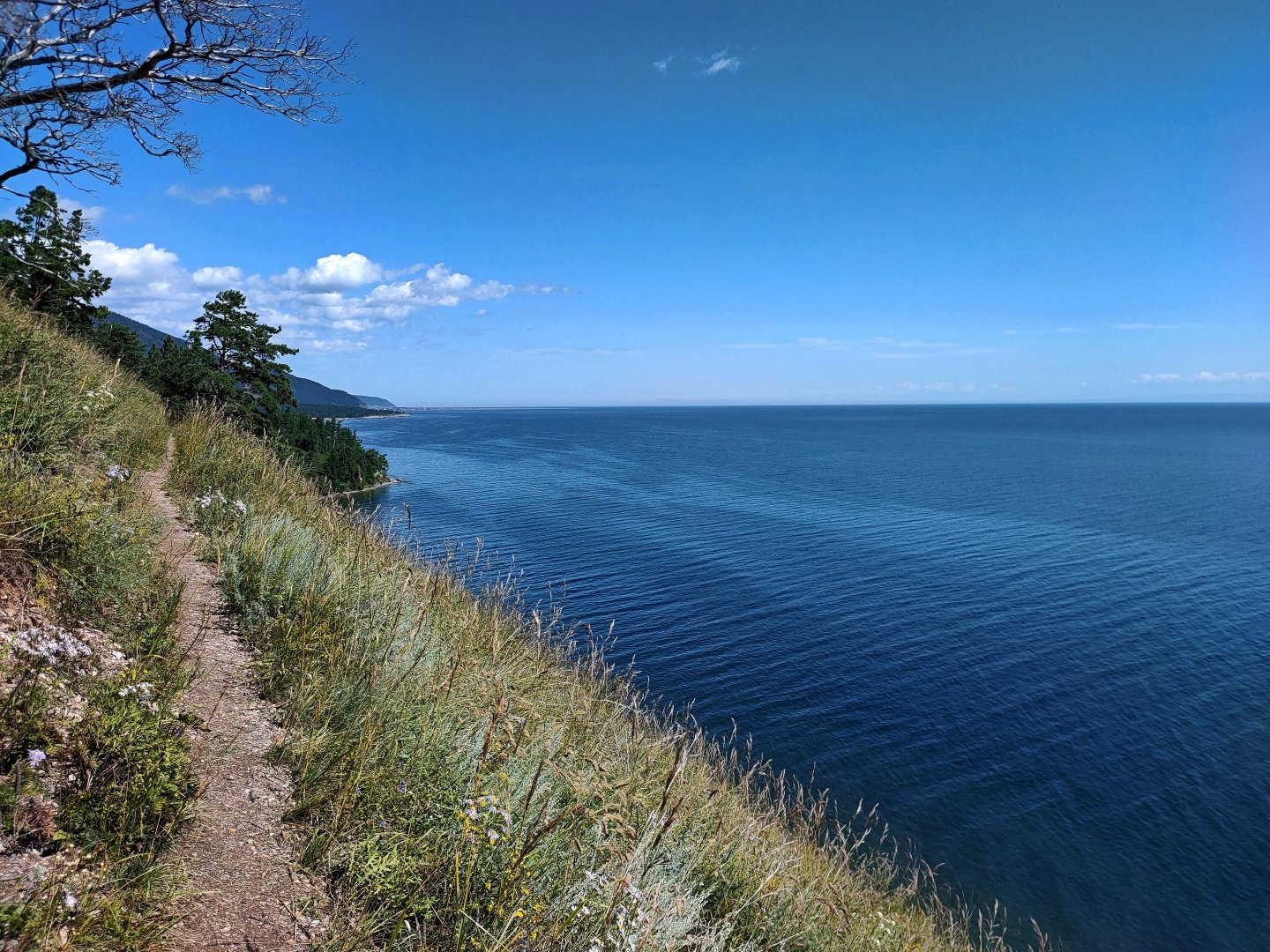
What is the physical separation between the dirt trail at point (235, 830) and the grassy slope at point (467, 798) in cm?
16

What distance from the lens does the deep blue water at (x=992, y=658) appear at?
17.8 metres

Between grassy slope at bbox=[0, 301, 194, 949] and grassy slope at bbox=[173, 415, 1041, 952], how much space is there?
779 mm

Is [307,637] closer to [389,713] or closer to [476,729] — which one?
[389,713]

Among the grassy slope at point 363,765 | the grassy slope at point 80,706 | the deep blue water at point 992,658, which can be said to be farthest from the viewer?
the deep blue water at point 992,658

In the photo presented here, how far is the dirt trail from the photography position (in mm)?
2852

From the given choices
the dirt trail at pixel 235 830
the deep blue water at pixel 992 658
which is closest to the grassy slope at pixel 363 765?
the dirt trail at pixel 235 830

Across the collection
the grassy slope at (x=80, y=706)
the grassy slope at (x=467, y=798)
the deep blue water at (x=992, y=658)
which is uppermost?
the grassy slope at (x=80, y=706)

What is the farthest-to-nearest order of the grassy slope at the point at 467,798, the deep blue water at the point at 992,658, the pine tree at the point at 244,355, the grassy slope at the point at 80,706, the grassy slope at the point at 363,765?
the pine tree at the point at 244,355 < the deep blue water at the point at 992,658 < the grassy slope at the point at 467,798 < the grassy slope at the point at 363,765 < the grassy slope at the point at 80,706

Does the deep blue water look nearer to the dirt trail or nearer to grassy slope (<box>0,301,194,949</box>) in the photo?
grassy slope (<box>0,301,194,949</box>)

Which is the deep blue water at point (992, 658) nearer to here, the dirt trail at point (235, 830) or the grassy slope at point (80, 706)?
the grassy slope at point (80, 706)

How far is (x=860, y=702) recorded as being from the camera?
2438 cm

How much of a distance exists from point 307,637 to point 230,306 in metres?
39.8

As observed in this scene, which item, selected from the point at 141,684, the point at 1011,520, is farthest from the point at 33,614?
the point at 1011,520

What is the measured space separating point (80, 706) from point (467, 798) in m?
2.21
